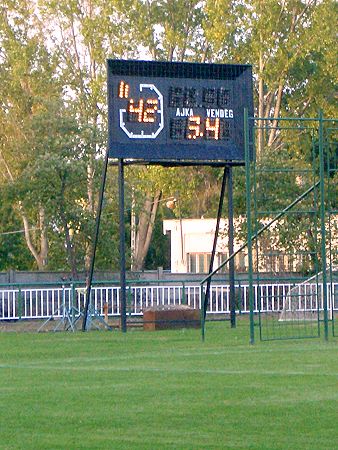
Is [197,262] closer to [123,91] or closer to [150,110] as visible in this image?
[150,110]

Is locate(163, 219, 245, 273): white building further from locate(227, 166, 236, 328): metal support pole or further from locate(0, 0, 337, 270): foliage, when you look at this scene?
locate(227, 166, 236, 328): metal support pole

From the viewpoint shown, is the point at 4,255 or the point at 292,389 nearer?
the point at 292,389

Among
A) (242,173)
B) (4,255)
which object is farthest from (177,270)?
(242,173)

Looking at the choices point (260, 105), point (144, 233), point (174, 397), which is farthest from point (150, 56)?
point (174, 397)

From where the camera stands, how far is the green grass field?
939 cm

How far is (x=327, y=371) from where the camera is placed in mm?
14344

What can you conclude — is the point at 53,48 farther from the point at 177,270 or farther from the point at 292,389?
the point at 292,389

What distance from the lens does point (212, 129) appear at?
84.9ft

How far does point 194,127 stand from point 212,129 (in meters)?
0.44

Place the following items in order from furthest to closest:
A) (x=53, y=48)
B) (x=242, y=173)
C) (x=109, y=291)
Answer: (x=53, y=48) < (x=242, y=173) < (x=109, y=291)

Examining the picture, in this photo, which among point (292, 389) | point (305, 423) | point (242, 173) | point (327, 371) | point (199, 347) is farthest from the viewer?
point (242, 173)

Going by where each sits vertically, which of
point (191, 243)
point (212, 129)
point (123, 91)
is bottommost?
point (191, 243)

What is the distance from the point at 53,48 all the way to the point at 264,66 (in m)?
10.9

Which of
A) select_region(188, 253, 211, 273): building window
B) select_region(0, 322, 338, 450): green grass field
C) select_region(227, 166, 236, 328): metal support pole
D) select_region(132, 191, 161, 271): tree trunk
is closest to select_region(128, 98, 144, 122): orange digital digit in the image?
select_region(227, 166, 236, 328): metal support pole
